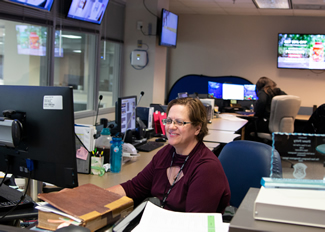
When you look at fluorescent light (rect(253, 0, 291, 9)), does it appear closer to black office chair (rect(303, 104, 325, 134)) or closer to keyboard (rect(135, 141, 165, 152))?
black office chair (rect(303, 104, 325, 134))

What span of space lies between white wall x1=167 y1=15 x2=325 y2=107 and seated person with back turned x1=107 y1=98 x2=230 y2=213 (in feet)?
19.1

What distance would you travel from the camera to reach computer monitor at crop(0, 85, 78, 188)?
1.29m

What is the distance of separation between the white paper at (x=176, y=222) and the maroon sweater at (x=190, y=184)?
0.33 meters

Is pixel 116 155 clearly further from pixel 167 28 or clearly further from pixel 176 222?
pixel 167 28

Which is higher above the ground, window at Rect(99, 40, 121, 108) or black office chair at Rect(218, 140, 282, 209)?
window at Rect(99, 40, 121, 108)

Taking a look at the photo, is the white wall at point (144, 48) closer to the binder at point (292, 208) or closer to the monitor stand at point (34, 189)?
the monitor stand at point (34, 189)

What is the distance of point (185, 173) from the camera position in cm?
170

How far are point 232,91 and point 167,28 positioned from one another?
1722 millimetres

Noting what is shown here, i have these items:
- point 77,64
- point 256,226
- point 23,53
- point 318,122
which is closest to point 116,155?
point 256,226

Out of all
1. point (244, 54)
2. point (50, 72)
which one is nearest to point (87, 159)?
point (50, 72)

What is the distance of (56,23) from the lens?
4.20 m

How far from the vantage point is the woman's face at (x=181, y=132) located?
177 cm

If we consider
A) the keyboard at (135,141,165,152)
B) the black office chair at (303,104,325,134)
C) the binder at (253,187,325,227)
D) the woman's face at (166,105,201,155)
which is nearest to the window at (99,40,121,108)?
the keyboard at (135,141,165,152)

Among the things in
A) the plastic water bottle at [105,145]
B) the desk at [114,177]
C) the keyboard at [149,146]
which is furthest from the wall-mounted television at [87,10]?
the desk at [114,177]
